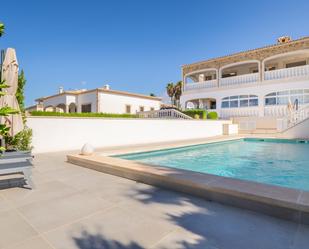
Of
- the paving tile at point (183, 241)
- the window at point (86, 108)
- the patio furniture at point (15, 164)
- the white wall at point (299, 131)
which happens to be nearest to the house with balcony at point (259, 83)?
the white wall at point (299, 131)

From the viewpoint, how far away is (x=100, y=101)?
22594 millimetres

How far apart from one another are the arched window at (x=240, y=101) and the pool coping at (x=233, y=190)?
20246mm

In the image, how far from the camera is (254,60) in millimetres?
22016

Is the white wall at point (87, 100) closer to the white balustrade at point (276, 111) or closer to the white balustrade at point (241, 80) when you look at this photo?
the white balustrade at point (241, 80)

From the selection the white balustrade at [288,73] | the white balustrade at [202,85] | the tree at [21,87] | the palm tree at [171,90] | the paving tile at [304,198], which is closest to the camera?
the paving tile at [304,198]

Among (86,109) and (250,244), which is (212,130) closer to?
(86,109)

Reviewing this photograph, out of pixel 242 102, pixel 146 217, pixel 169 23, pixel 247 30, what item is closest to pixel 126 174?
pixel 146 217

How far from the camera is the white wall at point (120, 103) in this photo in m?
23.0

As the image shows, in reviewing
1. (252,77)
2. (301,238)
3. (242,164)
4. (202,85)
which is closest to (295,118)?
(252,77)

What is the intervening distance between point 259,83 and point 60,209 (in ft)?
75.2

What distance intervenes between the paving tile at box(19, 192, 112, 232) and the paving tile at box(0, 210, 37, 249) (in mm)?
90

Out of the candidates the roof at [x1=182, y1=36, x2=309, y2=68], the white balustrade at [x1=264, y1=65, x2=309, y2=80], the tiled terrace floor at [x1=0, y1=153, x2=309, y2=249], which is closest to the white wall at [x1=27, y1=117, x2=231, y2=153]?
the tiled terrace floor at [x1=0, y1=153, x2=309, y2=249]

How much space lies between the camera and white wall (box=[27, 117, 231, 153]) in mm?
9289

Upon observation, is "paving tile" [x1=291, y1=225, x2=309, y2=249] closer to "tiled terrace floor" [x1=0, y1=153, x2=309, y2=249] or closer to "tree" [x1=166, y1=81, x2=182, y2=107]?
"tiled terrace floor" [x1=0, y1=153, x2=309, y2=249]
